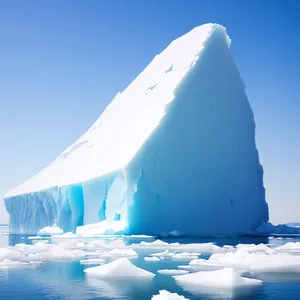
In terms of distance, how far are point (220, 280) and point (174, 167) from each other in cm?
1165

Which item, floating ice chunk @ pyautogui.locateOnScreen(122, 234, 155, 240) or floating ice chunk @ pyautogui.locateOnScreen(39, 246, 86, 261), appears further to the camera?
floating ice chunk @ pyautogui.locateOnScreen(122, 234, 155, 240)

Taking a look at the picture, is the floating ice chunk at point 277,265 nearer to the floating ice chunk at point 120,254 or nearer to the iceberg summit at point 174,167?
the floating ice chunk at point 120,254

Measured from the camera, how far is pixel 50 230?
20156 mm

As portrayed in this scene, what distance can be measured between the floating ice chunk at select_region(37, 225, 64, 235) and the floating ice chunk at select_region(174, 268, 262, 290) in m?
13.3

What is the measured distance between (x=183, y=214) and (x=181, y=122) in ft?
10.7

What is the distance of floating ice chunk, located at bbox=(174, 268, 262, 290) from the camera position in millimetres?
6582

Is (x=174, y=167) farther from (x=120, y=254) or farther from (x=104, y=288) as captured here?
(x=104, y=288)

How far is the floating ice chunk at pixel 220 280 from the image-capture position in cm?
658

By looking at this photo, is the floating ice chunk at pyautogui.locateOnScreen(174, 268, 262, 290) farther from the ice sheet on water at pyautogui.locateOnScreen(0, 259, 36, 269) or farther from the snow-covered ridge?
the snow-covered ridge

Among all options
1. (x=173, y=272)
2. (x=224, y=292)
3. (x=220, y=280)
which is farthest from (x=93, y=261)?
(x=224, y=292)

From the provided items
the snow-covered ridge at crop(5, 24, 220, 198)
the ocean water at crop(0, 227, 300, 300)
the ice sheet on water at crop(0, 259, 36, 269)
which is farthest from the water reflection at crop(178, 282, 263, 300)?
the snow-covered ridge at crop(5, 24, 220, 198)

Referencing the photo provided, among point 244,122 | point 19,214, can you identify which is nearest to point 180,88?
point 244,122

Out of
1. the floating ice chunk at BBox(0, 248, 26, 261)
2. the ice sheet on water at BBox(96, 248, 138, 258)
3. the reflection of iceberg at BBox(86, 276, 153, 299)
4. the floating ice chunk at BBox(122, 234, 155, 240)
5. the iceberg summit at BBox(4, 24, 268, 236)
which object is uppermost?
the iceberg summit at BBox(4, 24, 268, 236)

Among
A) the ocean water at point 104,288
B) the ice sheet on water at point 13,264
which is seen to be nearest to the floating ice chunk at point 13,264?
the ice sheet on water at point 13,264
